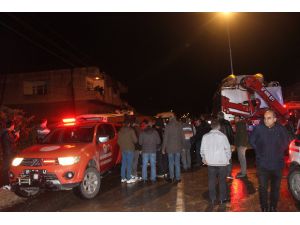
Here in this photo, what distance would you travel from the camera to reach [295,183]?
6.91 m

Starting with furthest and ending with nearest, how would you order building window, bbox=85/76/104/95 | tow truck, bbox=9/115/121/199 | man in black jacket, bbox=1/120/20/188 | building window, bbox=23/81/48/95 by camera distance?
1. building window, bbox=85/76/104/95
2. building window, bbox=23/81/48/95
3. man in black jacket, bbox=1/120/20/188
4. tow truck, bbox=9/115/121/199

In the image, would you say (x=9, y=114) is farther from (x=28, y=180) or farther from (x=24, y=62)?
(x=24, y=62)

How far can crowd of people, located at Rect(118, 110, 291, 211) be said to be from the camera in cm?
579

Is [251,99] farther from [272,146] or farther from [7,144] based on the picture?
[7,144]

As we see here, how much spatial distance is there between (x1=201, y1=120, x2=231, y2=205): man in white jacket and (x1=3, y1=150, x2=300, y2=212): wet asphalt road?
0.37 meters

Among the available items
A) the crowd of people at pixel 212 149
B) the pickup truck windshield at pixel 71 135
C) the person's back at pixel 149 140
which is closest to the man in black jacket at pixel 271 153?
the crowd of people at pixel 212 149

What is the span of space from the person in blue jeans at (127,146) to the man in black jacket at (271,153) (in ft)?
15.6

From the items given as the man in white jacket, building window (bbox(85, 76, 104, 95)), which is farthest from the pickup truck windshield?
building window (bbox(85, 76, 104, 95))

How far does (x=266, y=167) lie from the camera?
575cm

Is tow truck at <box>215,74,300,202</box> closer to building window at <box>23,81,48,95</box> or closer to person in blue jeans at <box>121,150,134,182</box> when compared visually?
person in blue jeans at <box>121,150,134,182</box>

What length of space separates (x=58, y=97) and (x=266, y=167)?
2743cm

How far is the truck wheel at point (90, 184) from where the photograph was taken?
26.3ft

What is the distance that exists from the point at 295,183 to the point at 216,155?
5.32 feet

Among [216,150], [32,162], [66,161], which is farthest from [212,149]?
[32,162]
